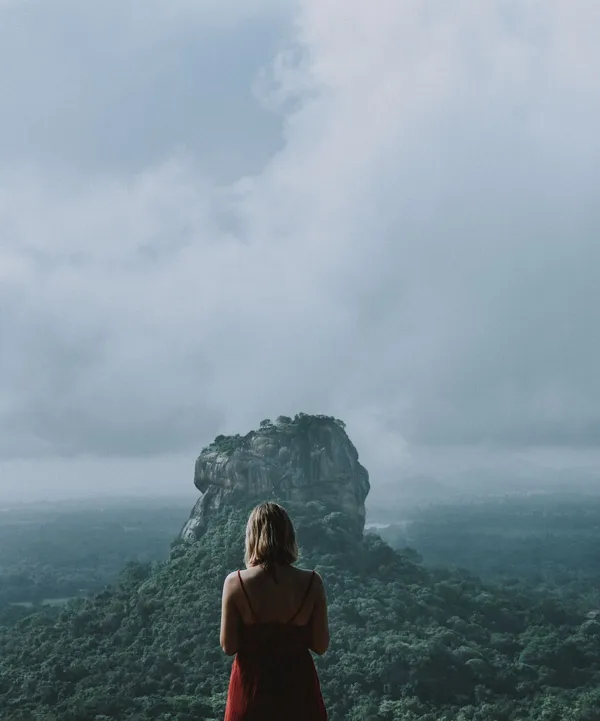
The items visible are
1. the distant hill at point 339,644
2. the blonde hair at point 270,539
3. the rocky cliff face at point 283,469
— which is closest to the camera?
the blonde hair at point 270,539

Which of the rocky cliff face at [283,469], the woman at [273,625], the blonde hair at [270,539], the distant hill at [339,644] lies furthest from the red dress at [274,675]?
the rocky cliff face at [283,469]

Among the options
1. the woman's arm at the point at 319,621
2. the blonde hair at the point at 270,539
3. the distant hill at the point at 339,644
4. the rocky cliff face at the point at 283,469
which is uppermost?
the rocky cliff face at the point at 283,469

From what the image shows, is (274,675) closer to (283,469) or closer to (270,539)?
(270,539)

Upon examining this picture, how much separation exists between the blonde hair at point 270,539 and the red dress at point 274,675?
164 millimetres

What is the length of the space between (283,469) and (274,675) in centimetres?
3175

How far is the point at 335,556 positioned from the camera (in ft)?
103

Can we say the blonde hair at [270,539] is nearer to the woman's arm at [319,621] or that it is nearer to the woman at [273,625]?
the woman at [273,625]

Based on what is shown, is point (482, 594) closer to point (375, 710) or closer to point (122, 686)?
point (375, 710)

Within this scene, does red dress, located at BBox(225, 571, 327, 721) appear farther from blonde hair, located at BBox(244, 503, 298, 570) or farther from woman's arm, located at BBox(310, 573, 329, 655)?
blonde hair, located at BBox(244, 503, 298, 570)

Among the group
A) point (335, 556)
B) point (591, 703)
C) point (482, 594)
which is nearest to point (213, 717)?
point (591, 703)

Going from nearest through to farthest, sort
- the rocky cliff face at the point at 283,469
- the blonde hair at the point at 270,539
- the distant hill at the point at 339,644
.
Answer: the blonde hair at the point at 270,539 < the distant hill at the point at 339,644 < the rocky cliff face at the point at 283,469

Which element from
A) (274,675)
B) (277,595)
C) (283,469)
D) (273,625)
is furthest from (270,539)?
(283,469)

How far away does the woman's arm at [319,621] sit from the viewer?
3.29m

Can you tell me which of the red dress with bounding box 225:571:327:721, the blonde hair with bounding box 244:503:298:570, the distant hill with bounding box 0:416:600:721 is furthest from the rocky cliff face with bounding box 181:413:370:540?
the blonde hair with bounding box 244:503:298:570
